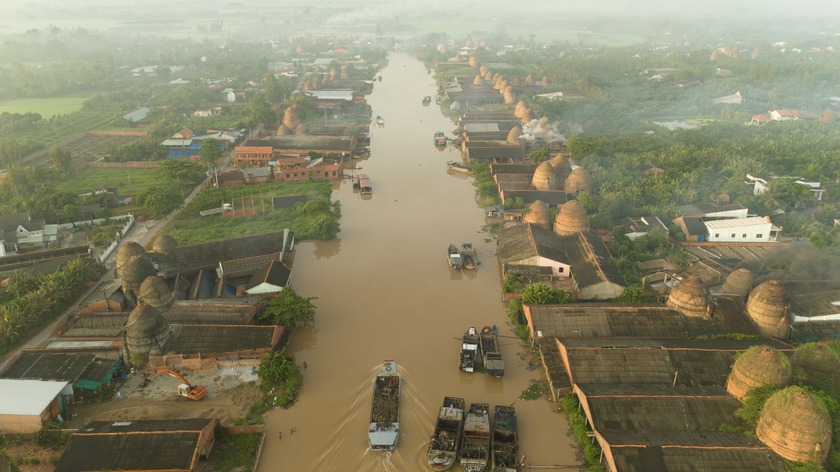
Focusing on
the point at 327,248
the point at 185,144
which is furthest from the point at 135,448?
the point at 185,144

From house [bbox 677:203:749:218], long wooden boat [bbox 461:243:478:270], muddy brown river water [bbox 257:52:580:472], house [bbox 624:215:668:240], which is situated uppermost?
house [bbox 677:203:749:218]

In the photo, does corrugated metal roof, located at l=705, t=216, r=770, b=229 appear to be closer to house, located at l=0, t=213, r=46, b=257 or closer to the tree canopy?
the tree canopy

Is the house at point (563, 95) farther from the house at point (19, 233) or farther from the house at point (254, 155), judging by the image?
the house at point (19, 233)

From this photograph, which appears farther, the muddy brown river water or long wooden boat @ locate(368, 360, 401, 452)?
the muddy brown river water

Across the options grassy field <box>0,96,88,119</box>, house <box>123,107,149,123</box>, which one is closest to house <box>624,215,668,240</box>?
house <box>123,107,149,123</box>

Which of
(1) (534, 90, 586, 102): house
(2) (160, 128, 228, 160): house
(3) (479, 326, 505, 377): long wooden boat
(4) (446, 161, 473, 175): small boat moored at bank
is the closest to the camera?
(3) (479, 326, 505, 377): long wooden boat

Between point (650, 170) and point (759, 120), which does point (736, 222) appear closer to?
point (650, 170)
